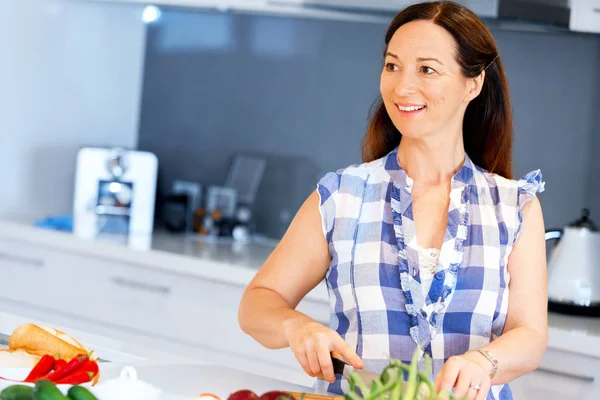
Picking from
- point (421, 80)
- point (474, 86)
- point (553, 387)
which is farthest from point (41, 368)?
point (553, 387)

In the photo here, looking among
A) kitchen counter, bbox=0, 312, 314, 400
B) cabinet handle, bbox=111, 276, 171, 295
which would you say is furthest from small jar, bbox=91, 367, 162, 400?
cabinet handle, bbox=111, 276, 171, 295

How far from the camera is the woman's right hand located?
131 centimetres

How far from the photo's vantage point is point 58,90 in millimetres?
3367

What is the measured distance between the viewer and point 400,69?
1.60 meters

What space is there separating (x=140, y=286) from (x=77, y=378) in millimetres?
1628

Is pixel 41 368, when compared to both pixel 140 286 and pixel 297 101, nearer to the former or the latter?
pixel 140 286

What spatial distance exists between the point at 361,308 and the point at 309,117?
1703 mm

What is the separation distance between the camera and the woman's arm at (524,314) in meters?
Answer: 1.46

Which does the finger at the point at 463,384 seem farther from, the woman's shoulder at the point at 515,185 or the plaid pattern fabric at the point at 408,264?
the woman's shoulder at the point at 515,185

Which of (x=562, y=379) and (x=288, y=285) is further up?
(x=288, y=285)

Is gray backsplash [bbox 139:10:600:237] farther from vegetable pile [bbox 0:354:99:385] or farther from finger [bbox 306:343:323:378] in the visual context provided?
vegetable pile [bbox 0:354:99:385]

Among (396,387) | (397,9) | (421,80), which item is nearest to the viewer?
(396,387)

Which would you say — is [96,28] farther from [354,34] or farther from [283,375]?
[283,375]

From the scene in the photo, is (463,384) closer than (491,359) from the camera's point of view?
Yes
